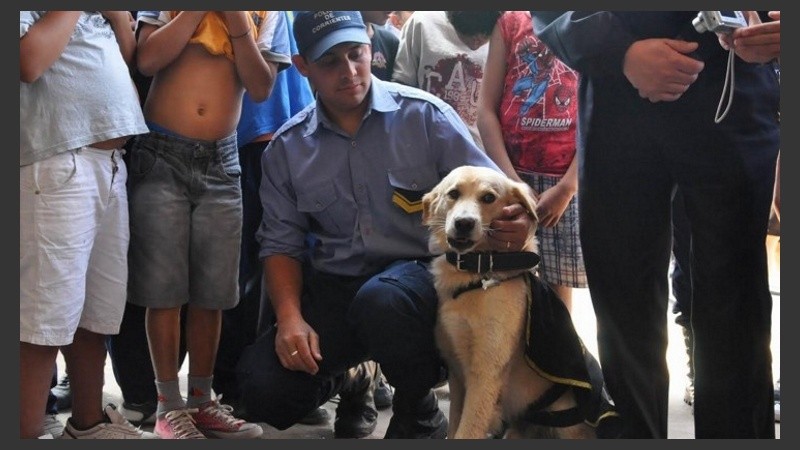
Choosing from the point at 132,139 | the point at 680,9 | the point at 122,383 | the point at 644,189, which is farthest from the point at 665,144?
the point at 122,383

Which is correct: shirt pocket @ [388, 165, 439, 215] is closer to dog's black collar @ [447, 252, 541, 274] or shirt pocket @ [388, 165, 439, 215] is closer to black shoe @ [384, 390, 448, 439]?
dog's black collar @ [447, 252, 541, 274]

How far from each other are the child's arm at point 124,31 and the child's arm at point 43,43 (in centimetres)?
12

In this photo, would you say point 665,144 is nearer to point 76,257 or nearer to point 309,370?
point 309,370

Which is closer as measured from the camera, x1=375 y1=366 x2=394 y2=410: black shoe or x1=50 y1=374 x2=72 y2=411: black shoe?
x1=50 y1=374 x2=72 y2=411: black shoe

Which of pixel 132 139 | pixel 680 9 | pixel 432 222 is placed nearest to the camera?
pixel 680 9

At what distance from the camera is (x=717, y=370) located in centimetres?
226

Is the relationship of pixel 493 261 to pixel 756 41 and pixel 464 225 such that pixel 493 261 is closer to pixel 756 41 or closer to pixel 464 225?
pixel 464 225

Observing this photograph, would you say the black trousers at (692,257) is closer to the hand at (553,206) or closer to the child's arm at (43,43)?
the hand at (553,206)

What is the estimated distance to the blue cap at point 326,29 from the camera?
2490mm

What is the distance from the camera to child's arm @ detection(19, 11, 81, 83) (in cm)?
225

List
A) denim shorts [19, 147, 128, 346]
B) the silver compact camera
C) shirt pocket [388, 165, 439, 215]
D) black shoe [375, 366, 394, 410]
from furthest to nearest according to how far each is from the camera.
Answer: black shoe [375, 366, 394, 410]
shirt pocket [388, 165, 439, 215]
denim shorts [19, 147, 128, 346]
the silver compact camera

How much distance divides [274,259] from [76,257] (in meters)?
0.49

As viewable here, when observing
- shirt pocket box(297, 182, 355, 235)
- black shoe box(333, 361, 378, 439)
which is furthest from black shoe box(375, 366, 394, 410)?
shirt pocket box(297, 182, 355, 235)

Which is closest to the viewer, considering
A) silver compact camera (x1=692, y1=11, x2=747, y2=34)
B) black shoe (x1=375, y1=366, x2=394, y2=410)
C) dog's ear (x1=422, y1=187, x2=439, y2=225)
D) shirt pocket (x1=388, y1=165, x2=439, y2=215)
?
silver compact camera (x1=692, y1=11, x2=747, y2=34)
